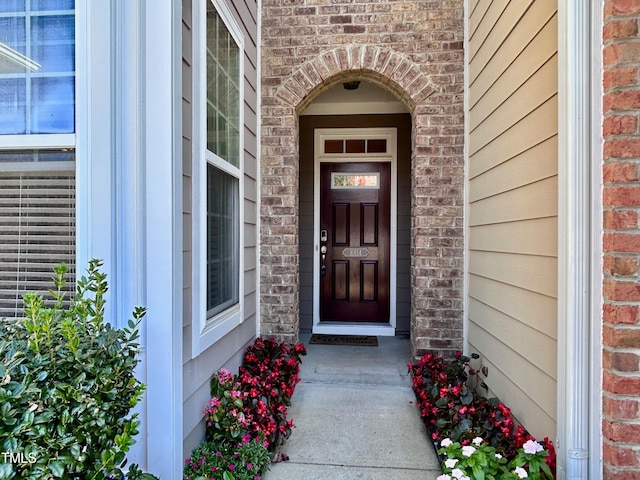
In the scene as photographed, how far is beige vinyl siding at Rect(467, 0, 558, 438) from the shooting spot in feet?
5.04

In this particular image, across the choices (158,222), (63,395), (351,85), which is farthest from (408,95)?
(63,395)

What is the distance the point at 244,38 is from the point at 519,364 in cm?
255

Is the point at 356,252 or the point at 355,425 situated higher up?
the point at 356,252

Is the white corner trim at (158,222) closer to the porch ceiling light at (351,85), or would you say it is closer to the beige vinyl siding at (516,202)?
the beige vinyl siding at (516,202)

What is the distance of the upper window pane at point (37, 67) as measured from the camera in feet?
4.27

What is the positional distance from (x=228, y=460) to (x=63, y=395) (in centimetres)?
96

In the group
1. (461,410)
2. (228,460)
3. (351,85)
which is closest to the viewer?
(228,460)

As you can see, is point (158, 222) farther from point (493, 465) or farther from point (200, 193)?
point (493, 465)

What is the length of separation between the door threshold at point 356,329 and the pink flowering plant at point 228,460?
210 centimetres

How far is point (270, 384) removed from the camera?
2.13m

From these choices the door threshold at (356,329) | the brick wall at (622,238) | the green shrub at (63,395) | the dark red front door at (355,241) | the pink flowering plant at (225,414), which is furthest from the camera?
the dark red front door at (355,241)

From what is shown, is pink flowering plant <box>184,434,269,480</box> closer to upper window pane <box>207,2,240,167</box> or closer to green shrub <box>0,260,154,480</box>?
green shrub <box>0,260,154,480</box>

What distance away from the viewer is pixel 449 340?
271 cm

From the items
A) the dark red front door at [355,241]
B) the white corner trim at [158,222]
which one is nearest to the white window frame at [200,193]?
the white corner trim at [158,222]
